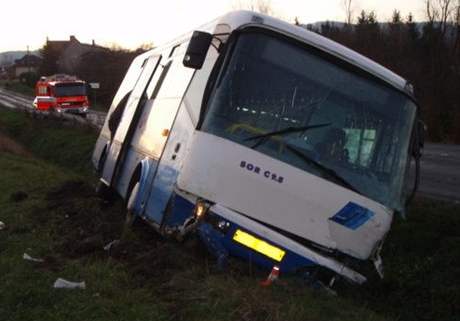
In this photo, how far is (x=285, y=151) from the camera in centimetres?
663

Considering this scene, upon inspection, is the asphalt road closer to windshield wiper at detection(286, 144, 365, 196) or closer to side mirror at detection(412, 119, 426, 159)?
side mirror at detection(412, 119, 426, 159)

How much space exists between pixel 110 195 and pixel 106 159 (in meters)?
1.39

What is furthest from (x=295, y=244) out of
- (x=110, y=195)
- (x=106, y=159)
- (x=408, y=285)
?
(x=106, y=159)

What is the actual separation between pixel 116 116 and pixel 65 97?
2757 cm

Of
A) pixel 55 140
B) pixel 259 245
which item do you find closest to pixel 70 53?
pixel 55 140

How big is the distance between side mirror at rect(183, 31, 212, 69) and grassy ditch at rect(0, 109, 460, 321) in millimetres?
1850

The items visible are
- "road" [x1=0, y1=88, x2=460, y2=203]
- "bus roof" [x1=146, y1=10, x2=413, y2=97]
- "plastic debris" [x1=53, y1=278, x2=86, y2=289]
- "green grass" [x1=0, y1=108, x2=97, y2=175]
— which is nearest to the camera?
"plastic debris" [x1=53, y1=278, x2=86, y2=289]

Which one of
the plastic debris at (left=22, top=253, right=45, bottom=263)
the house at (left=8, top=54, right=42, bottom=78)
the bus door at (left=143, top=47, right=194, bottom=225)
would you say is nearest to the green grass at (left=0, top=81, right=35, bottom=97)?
the house at (left=8, top=54, right=42, bottom=78)

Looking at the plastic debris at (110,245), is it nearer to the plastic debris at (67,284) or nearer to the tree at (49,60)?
the plastic debris at (67,284)

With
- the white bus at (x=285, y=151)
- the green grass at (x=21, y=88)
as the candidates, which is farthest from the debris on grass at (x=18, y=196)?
the green grass at (x=21, y=88)

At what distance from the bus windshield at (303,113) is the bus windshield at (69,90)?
34190 mm

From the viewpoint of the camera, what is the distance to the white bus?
21.2 feet

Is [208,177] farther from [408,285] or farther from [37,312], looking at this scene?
[408,285]

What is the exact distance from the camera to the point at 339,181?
6707 millimetres
